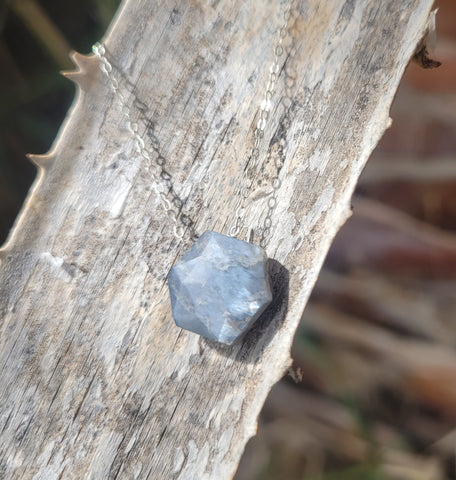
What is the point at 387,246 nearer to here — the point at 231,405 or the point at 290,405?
the point at 290,405

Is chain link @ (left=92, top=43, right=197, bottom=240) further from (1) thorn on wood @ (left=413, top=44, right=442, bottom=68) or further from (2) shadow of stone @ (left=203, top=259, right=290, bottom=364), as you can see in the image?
(1) thorn on wood @ (left=413, top=44, right=442, bottom=68)

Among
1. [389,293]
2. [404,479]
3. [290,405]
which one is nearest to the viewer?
[404,479]

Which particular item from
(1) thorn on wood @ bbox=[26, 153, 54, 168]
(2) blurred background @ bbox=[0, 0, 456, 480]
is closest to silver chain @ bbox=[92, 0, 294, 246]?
(1) thorn on wood @ bbox=[26, 153, 54, 168]

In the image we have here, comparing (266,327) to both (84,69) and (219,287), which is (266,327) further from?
(84,69)

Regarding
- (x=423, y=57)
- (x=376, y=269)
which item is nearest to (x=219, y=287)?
(x=423, y=57)

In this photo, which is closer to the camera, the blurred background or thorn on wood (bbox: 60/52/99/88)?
thorn on wood (bbox: 60/52/99/88)

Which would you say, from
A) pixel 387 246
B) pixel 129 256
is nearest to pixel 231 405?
pixel 129 256


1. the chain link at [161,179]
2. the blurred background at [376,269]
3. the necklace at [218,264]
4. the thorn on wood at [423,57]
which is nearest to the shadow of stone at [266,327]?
the necklace at [218,264]
